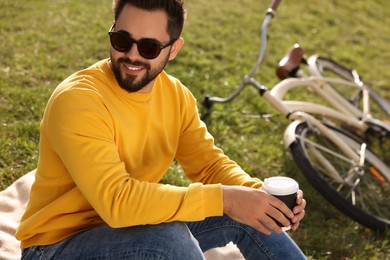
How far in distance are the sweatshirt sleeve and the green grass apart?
1573mm

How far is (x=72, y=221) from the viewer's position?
2.38 m

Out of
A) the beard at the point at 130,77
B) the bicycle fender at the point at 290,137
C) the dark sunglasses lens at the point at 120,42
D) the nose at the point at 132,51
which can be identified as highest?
the dark sunglasses lens at the point at 120,42

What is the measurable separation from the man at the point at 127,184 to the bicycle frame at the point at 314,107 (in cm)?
161

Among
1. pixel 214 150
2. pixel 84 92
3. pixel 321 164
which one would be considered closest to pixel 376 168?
pixel 321 164

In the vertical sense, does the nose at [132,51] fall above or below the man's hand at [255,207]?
above

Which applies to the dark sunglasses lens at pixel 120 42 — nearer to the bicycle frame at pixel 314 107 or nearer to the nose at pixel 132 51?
the nose at pixel 132 51

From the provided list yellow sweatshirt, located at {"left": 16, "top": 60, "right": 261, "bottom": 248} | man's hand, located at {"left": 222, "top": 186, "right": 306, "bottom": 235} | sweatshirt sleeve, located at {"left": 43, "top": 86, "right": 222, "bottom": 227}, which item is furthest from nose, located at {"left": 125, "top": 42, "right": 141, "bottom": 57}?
man's hand, located at {"left": 222, "top": 186, "right": 306, "bottom": 235}

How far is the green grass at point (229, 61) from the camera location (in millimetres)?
3957

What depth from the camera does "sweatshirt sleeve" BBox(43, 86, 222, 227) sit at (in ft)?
7.20

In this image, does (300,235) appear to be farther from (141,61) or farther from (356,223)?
(141,61)

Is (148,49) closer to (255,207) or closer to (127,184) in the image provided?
(127,184)

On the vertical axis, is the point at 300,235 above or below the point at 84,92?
below

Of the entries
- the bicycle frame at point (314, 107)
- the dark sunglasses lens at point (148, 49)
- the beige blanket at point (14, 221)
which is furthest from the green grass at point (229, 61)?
the dark sunglasses lens at point (148, 49)

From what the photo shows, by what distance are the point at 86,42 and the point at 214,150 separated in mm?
3133
